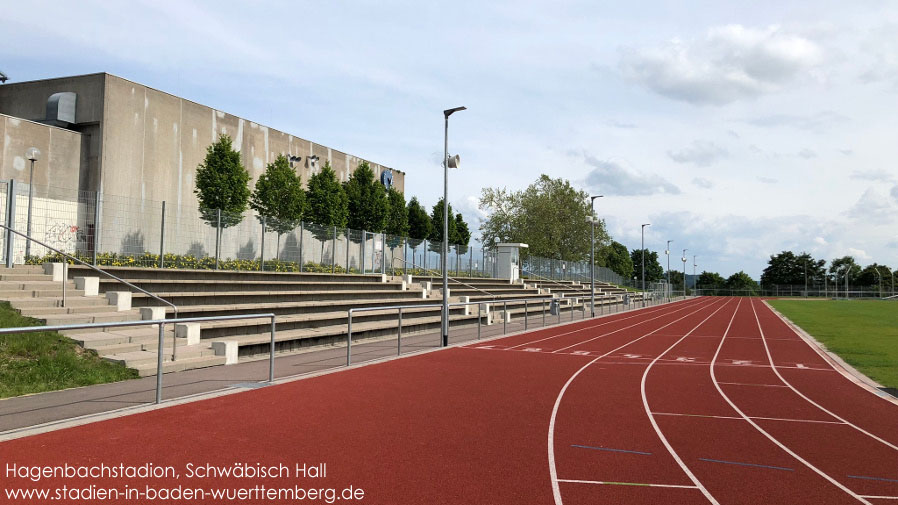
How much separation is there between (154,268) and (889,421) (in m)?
15.8

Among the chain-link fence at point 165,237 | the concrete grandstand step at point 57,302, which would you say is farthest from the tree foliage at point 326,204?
the concrete grandstand step at point 57,302

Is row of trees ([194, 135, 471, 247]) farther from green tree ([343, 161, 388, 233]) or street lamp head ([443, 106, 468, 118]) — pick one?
street lamp head ([443, 106, 468, 118])

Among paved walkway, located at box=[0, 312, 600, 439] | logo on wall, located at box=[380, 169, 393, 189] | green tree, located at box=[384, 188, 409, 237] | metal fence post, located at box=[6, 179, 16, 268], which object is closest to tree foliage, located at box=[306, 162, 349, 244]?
green tree, located at box=[384, 188, 409, 237]

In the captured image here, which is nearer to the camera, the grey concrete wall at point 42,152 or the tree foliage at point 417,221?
the grey concrete wall at point 42,152

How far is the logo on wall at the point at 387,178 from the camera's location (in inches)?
2274

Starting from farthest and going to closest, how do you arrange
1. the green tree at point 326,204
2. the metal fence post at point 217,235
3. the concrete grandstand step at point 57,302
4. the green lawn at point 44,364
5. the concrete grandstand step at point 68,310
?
the green tree at point 326,204, the metal fence post at point 217,235, the concrete grandstand step at point 57,302, the concrete grandstand step at point 68,310, the green lawn at point 44,364

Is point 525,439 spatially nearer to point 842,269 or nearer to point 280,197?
point 280,197

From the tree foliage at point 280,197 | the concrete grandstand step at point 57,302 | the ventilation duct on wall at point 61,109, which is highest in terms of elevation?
the ventilation duct on wall at point 61,109

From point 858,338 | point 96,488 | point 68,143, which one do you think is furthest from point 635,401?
point 68,143

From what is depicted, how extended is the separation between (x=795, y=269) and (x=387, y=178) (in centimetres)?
10273

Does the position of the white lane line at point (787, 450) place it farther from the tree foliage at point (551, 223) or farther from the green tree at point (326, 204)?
the tree foliage at point (551, 223)

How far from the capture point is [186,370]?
436 inches

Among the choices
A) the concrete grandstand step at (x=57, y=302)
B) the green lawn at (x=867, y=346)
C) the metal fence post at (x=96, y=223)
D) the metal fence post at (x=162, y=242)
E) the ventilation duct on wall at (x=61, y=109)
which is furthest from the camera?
the ventilation duct on wall at (x=61, y=109)

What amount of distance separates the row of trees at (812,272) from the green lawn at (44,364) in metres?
132
